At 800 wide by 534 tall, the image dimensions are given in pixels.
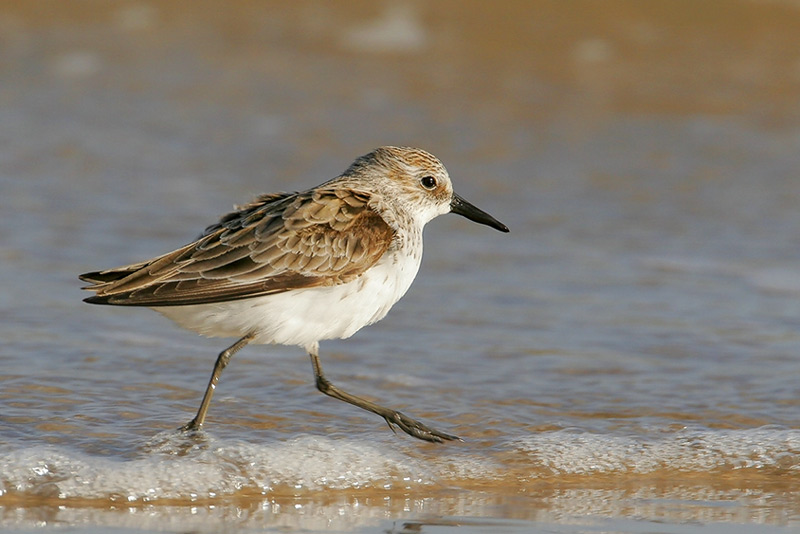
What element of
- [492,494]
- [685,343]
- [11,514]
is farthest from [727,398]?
[11,514]

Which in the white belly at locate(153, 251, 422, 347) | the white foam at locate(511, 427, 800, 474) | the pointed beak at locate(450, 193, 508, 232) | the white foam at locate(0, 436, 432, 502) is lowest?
the white foam at locate(0, 436, 432, 502)

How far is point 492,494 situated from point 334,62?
333 inches

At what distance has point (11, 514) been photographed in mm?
5391

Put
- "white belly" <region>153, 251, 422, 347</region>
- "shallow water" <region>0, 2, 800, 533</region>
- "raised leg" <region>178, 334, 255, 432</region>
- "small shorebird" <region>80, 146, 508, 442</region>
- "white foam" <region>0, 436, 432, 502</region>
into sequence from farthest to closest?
"raised leg" <region>178, 334, 255, 432</region>, "white belly" <region>153, 251, 422, 347</region>, "small shorebird" <region>80, 146, 508, 442</region>, "shallow water" <region>0, 2, 800, 533</region>, "white foam" <region>0, 436, 432, 502</region>

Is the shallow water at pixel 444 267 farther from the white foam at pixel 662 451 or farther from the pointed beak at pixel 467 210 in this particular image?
the pointed beak at pixel 467 210

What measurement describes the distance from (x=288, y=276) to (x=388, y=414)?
0.92 metres

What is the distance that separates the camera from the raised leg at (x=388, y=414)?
6.38 metres

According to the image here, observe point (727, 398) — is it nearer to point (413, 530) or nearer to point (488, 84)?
point (413, 530)

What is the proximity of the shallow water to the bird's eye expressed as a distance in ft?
3.88

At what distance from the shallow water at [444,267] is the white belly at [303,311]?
0.56 m

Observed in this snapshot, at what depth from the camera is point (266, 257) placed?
6.16m

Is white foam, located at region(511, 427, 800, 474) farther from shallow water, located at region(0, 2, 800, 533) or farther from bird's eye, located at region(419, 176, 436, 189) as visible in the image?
bird's eye, located at region(419, 176, 436, 189)

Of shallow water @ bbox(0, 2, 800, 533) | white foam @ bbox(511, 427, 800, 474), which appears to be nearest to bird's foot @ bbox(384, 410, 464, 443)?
shallow water @ bbox(0, 2, 800, 533)

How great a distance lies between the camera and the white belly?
20.1ft
